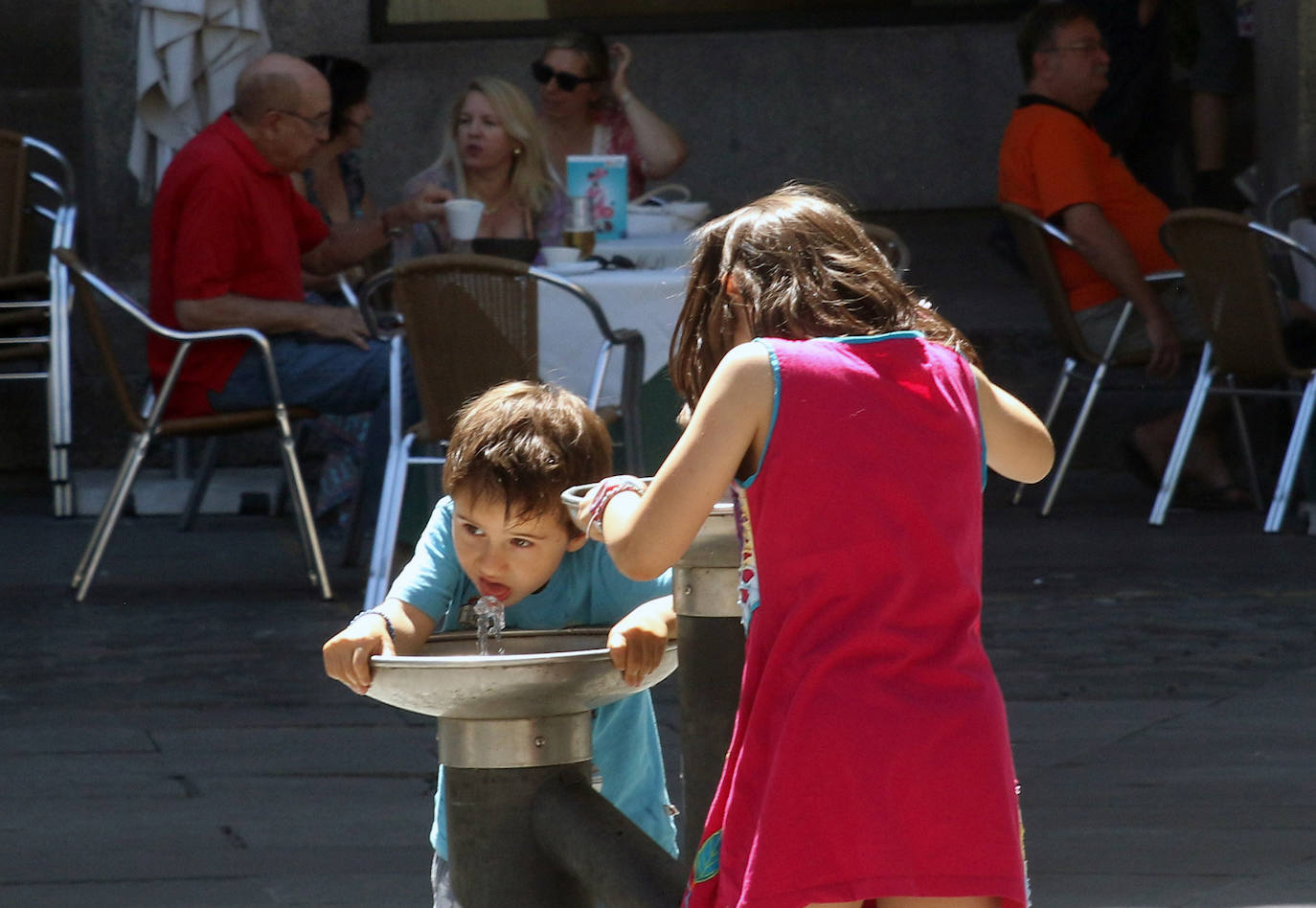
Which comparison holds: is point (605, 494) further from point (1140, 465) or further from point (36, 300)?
point (1140, 465)

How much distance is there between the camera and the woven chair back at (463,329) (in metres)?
4.89

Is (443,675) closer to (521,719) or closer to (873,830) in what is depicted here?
(521,719)

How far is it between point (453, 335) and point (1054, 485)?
8.28 ft

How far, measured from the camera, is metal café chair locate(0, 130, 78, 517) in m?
6.73

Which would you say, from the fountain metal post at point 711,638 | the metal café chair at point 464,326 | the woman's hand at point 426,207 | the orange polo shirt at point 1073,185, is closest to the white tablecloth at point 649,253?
the woman's hand at point 426,207

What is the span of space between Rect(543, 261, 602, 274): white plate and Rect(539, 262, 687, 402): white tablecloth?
0.19 meters

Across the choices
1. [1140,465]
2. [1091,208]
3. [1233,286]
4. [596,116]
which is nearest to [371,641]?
[1233,286]

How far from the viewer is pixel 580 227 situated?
5.89 meters

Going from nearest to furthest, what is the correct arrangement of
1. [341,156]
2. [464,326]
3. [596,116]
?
[464,326]
[341,156]
[596,116]

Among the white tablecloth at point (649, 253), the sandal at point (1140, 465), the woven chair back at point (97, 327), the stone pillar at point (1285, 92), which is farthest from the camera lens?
the stone pillar at point (1285, 92)

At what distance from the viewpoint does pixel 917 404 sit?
1.80 m

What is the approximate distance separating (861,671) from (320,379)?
12.9ft

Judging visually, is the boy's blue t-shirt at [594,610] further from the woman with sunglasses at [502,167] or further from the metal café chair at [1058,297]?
the metal café chair at [1058,297]

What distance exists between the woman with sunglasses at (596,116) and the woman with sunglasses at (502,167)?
0.66m
